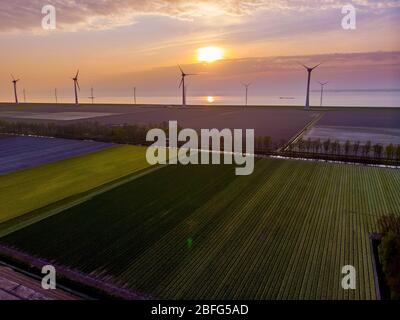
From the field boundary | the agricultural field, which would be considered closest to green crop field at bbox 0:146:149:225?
the agricultural field

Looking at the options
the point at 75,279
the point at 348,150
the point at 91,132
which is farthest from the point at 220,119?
the point at 75,279

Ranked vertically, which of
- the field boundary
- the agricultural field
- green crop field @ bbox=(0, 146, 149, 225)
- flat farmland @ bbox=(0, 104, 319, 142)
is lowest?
the field boundary

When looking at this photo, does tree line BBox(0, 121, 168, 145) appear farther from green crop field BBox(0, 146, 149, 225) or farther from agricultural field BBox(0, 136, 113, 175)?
green crop field BBox(0, 146, 149, 225)

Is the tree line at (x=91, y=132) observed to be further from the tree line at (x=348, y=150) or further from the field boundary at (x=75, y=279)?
the field boundary at (x=75, y=279)

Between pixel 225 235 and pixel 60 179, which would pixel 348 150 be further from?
pixel 60 179

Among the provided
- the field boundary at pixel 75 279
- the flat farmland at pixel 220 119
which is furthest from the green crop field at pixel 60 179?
the flat farmland at pixel 220 119
